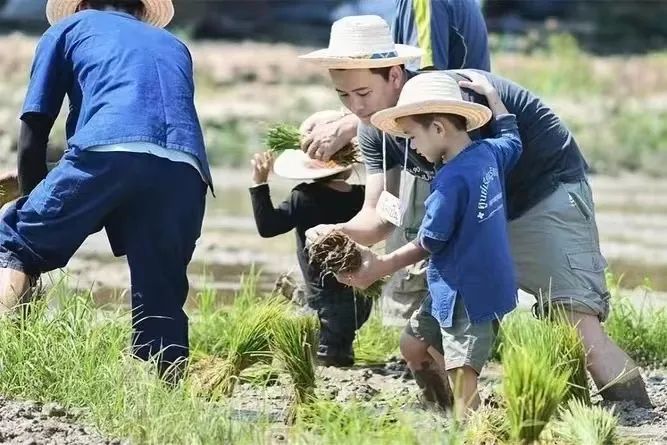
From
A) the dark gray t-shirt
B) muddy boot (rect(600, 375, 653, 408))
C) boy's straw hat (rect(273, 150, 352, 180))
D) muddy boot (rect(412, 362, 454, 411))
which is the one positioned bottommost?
muddy boot (rect(412, 362, 454, 411))

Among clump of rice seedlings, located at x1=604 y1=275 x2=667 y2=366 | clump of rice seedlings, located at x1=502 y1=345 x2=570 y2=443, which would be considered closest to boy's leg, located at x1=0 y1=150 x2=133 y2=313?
clump of rice seedlings, located at x1=502 y1=345 x2=570 y2=443

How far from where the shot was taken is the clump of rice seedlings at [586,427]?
4.12m

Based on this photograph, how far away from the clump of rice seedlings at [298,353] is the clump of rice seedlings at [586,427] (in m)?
0.94

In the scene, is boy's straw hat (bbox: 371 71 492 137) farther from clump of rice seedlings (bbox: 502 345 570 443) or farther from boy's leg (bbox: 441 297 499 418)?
clump of rice seedlings (bbox: 502 345 570 443)

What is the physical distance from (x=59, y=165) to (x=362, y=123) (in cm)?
108

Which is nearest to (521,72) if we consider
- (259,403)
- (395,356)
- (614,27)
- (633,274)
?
(614,27)

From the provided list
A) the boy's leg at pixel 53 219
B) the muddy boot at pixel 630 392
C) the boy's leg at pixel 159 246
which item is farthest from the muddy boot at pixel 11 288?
the muddy boot at pixel 630 392

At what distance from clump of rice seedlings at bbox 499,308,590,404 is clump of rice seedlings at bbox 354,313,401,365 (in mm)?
1561

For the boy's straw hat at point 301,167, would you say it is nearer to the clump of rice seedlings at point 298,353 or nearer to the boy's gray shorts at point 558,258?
the boy's gray shorts at point 558,258

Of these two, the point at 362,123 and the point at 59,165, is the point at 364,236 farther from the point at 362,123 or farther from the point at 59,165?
the point at 59,165

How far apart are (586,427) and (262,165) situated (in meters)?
2.06

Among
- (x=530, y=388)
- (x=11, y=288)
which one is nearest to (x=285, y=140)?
(x=11, y=288)

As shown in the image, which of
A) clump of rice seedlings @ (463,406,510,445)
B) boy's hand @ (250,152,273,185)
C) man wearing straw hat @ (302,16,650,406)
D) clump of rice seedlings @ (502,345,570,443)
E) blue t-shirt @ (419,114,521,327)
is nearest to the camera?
clump of rice seedlings @ (502,345,570,443)

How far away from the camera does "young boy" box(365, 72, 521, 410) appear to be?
4.63 metres
